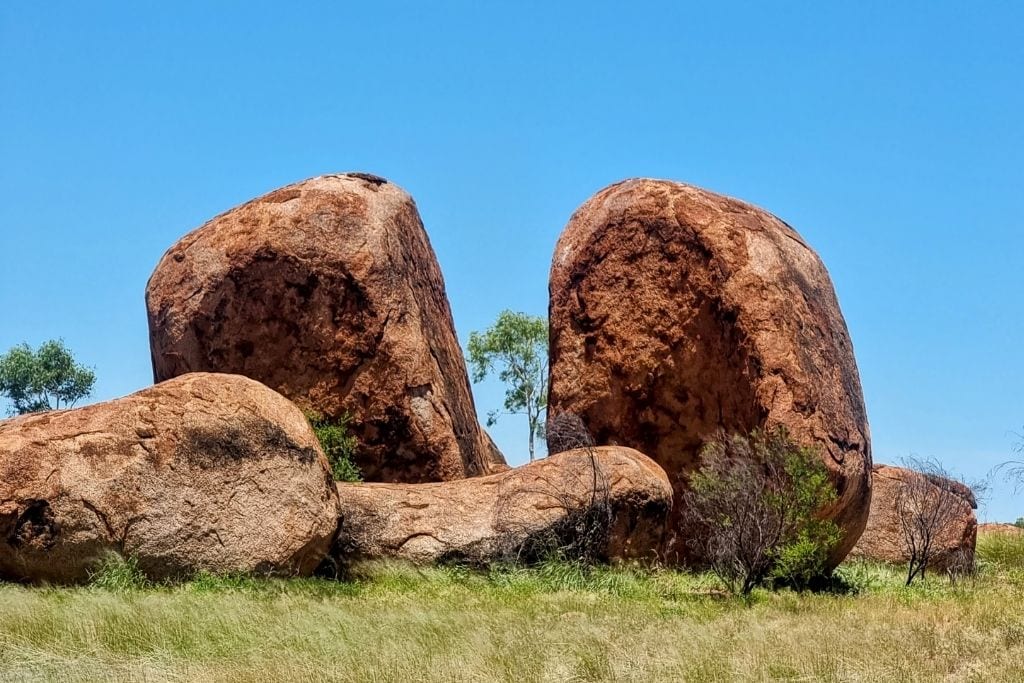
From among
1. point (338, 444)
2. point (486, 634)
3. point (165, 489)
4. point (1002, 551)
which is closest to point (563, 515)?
point (338, 444)

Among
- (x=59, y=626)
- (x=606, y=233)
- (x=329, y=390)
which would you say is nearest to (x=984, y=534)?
(x=606, y=233)

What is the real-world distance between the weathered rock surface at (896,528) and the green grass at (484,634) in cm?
781

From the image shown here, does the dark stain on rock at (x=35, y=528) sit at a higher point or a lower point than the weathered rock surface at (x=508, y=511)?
lower

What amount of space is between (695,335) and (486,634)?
966cm

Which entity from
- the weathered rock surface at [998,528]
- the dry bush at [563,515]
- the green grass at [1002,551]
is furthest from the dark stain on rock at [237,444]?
the weathered rock surface at [998,528]

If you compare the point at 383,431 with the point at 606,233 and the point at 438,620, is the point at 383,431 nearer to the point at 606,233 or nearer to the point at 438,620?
the point at 606,233

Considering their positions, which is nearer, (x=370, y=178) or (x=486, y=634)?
(x=486, y=634)

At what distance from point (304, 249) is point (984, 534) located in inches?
763

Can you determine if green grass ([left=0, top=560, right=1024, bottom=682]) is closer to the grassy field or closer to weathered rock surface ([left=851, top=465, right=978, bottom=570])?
the grassy field

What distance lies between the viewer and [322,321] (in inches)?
867

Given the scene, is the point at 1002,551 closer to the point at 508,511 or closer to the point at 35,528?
the point at 508,511

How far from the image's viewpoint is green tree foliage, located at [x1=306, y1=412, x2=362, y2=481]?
21.5m

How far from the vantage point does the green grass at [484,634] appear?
440 inches

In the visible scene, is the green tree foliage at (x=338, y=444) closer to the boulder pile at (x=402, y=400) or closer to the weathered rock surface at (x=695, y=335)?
the boulder pile at (x=402, y=400)
